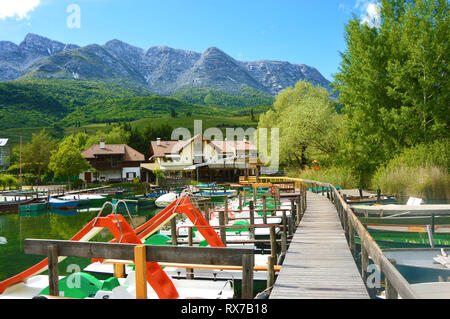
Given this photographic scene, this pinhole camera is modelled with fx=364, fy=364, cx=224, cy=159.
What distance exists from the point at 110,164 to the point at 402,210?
181ft

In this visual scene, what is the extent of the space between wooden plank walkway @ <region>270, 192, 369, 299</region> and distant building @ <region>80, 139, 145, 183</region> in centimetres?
5420

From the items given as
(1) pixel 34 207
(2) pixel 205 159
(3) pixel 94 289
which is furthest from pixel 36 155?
(3) pixel 94 289

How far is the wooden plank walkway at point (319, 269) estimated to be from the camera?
5148 millimetres

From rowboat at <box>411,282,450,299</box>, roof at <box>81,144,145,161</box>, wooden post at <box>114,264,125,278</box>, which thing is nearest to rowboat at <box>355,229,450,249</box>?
rowboat at <box>411,282,450,299</box>

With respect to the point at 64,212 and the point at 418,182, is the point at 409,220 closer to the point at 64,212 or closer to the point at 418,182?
the point at 418,182

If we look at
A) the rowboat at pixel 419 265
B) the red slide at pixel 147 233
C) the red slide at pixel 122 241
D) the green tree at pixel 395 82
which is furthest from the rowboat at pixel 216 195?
the red slide at pixel 122 241

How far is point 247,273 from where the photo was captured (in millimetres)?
4023

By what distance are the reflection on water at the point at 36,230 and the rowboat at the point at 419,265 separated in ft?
35.1

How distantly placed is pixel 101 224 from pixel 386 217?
409 inches

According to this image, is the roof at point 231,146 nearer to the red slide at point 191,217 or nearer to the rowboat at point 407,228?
the rowboat at point 407,228

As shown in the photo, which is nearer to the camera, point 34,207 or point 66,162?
point 34,207
